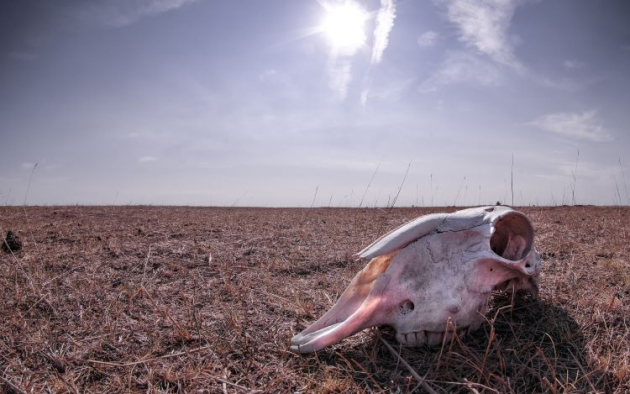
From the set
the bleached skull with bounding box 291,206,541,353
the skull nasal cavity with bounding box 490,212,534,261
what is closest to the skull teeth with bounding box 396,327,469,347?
the bleached skull with bounding box 291,206,541,353

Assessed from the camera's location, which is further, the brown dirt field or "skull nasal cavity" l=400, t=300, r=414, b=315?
"skull nasal cavity" l=400, t=300, r=414, b=315

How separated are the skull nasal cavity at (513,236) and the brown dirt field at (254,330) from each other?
14.3 inches

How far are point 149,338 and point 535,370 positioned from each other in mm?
2447

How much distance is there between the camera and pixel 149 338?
2766 millimetres

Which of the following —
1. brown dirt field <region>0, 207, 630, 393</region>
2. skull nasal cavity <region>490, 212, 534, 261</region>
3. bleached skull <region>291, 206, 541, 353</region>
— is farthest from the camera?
skull nasal cavity <region>490, 212, 534, 261</region>

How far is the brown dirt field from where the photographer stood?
2.25m

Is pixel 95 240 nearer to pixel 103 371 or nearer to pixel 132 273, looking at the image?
pixel 132 273

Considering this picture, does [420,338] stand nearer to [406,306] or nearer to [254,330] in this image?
[406,306]

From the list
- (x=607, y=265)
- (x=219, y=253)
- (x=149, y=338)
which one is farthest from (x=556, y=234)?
(x=149, y=338)

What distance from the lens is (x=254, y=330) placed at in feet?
9.32

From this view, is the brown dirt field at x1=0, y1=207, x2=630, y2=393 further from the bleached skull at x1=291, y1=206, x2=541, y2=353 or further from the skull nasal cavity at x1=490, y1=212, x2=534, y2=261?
the skull nasal cavity at x1=490, y1=212, x2=534, y2=261

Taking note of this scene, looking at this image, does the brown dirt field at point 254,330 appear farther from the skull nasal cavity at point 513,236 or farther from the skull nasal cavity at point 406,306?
the skull nasal cavity at point 513,236

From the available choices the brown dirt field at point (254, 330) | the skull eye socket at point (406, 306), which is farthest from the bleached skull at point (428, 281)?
the brown dirt field at point (254, 330)

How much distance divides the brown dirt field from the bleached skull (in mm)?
139
